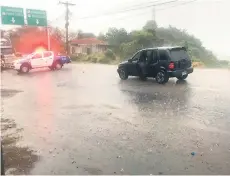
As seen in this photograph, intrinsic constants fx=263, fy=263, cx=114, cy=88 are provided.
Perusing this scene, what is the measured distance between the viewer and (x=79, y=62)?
3183 cm

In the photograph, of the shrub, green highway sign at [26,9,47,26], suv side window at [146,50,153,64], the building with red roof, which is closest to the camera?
green highway sign at [26,9,47,26]

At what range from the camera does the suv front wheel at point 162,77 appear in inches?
545

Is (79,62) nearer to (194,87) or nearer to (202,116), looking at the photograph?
(194,87)

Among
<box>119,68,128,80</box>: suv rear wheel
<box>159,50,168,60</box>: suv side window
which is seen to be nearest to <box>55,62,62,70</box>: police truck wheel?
<box>119,68,128,80</box>: suv rear wheel

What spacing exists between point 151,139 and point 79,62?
87.0 ft

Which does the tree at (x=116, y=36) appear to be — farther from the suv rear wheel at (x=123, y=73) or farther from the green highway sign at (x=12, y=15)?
the green highway sign at (x=12, y=15)

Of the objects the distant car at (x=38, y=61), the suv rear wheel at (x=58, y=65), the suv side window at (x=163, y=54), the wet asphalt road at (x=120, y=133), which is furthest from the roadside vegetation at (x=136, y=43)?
the wet asphalt road at (x=120, y=133)

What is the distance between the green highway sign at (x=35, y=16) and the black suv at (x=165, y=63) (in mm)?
5707

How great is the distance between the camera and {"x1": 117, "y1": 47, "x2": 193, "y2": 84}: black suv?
13516 mm

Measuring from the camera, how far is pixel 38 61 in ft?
79.2

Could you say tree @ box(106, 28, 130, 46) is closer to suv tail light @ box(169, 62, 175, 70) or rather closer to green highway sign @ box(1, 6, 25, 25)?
suv tail light @ box(169, 62, 175, 70)

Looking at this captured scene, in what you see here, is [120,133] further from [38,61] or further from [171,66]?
[38,61]

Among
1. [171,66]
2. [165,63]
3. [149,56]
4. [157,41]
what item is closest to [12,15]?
[149,56]

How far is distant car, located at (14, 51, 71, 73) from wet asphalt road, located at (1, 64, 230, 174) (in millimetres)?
11878
